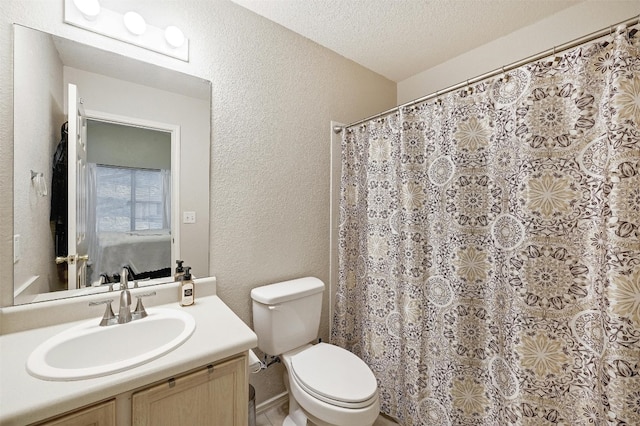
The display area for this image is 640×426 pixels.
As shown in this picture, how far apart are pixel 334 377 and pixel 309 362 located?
0.17m

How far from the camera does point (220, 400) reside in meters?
0.93

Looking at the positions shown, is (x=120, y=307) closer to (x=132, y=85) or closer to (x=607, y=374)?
(x=132, y=85)

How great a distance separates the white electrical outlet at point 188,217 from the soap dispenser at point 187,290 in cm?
25

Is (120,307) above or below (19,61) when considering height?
below

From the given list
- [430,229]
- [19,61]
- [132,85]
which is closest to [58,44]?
[19,61]

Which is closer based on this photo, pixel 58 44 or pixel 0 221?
pixel 0 221

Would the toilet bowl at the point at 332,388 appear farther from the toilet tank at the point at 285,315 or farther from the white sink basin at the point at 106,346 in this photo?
the white sink basin at the point at 106,346

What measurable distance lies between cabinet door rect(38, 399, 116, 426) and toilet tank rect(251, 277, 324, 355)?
0.77 meters

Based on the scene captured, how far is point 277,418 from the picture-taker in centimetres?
160

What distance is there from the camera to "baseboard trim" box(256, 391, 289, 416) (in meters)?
1.62

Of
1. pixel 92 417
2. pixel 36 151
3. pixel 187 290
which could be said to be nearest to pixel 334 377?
pixel 187 290

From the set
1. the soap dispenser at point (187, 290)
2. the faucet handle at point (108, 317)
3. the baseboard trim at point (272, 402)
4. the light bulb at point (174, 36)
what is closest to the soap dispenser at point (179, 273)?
the soap dispenser at point (187, 290)

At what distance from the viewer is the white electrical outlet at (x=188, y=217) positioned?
4.49 ft

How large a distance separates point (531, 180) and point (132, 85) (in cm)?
184
